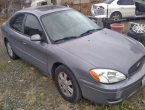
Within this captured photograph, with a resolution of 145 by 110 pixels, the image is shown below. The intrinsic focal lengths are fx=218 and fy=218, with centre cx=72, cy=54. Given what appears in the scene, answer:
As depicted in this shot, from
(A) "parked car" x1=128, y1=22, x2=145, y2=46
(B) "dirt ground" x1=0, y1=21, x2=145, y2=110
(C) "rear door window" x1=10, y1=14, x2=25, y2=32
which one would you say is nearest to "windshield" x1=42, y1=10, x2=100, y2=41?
(C) "rear door window" x1=10, y1=14, x2=25, y2=32

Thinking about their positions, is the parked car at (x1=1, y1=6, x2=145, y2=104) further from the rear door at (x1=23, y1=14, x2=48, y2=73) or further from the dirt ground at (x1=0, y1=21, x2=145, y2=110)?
the dirt ground at (x1=0, y1=21, x2=145, y2=110)

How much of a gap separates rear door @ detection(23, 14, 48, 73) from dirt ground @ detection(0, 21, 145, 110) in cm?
41

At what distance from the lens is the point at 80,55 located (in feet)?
12.0

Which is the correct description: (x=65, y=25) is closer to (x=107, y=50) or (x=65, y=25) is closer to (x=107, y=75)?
(x=107, y=50)

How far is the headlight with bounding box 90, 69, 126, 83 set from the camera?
3297 millimetres

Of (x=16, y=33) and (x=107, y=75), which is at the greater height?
(x=16, y=33)

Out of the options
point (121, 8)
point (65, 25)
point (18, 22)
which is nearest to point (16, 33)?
point (18, 22)

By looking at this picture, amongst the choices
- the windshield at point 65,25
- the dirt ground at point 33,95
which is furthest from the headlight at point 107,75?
the windshield at point 65,25

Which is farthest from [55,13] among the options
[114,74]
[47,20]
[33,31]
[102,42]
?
[114,74]

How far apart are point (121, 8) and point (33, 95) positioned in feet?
28.3

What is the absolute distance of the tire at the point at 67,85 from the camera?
3639mm

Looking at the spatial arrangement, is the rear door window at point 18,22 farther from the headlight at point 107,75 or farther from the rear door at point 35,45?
the headlight at point 107,75

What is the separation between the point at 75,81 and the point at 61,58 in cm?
49

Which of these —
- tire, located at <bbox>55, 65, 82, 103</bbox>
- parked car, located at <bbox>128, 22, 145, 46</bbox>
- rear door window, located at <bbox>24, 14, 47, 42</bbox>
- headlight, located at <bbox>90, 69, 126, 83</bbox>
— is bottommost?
tire, located at <bbox>55, 65, 82, 103</bbox>
